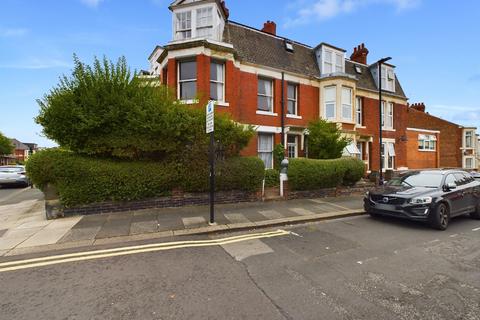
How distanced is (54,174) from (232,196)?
5.68 metres

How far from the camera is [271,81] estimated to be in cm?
1574

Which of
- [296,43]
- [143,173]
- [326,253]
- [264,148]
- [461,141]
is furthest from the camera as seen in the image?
[461,141]

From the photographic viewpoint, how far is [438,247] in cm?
541

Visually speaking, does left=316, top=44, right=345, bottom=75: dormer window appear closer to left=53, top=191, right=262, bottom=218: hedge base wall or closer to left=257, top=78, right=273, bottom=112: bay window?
left=257, top=78, right=273, bottom=112: bay window

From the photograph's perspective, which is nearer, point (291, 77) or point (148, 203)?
point (148, 203)

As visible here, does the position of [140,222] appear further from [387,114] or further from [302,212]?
[387,114]

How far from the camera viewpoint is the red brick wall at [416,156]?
24.1m

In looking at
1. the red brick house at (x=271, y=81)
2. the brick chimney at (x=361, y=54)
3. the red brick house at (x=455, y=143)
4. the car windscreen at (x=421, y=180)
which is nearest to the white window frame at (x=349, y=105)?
the red brick house at (x=271, y=81)

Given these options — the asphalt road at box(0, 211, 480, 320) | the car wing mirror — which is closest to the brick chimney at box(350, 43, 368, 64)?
the car wing mirror

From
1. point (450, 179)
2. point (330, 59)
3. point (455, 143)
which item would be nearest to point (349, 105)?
point (330, 59)

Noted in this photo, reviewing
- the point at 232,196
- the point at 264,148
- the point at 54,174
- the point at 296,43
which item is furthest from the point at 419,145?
the point at 54,174

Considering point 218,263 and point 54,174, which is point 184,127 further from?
point 218,263

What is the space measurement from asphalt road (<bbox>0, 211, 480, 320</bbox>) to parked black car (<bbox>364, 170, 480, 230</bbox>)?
4.06 feet

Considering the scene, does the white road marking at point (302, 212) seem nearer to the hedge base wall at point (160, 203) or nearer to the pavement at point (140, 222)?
the pavement at point (140, 222)
